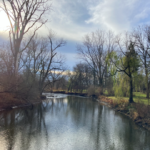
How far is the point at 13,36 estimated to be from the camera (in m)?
16.0

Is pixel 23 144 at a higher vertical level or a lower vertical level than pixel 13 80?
lower

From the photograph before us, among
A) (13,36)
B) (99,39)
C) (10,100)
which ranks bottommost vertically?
(10,100)

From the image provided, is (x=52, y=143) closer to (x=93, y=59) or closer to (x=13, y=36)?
(x=13, y=36)

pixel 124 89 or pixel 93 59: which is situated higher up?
pixel 93 59

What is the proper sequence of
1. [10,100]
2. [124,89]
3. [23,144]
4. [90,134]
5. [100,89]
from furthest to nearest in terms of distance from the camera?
1. [100,89]
2. [124,89]
3. [10,100]
4. [90,134]
5. [23,144]

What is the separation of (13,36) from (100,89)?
2151 centimetres

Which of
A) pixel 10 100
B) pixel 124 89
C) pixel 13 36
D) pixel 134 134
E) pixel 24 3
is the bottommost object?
pixel 134 134

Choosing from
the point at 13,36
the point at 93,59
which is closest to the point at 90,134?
the point at 13,36

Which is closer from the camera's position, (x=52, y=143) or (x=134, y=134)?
(x=52, y=143)

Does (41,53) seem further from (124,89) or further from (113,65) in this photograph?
(124,89)

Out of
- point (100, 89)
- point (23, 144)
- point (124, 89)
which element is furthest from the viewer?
point (100, 89)

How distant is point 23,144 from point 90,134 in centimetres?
353

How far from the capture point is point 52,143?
6406 millimetres

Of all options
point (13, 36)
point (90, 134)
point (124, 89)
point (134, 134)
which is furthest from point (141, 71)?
point (13, 36)
